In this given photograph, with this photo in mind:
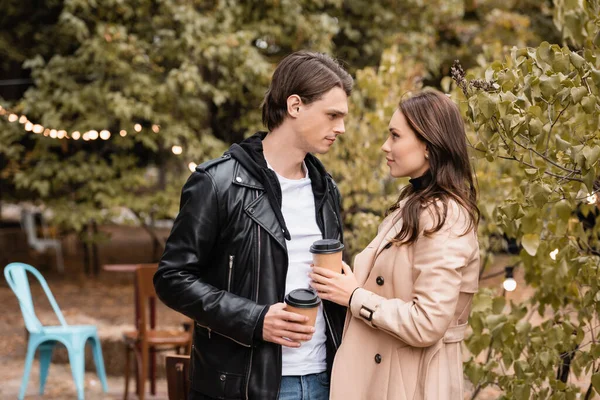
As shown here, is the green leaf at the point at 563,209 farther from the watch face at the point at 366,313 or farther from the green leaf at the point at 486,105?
the watch face at the point at 366,313

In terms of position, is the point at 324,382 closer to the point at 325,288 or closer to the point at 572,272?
the point at 325,288

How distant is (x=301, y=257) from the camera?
2.35 m

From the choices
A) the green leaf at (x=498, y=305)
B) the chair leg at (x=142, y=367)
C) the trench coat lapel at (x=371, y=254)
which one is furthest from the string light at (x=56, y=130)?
the trench coat lapel at (x=371, y=254)

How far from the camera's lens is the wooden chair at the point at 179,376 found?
3182 mm

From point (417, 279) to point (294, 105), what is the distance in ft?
2.20

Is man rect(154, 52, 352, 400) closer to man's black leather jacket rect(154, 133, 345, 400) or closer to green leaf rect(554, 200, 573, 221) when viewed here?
man's black leather jacket rect(154, 133, 345, 400)

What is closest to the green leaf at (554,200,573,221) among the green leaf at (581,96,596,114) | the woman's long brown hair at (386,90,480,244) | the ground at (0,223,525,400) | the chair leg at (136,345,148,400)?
the green leaf at (581,96,596,114)

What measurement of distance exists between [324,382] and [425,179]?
2.24 ft

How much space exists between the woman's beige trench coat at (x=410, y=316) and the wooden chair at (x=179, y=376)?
1104 mm

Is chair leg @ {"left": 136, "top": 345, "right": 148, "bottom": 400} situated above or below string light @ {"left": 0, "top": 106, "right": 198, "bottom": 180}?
below

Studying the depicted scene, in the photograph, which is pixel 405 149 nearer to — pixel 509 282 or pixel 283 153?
pixel 283 153

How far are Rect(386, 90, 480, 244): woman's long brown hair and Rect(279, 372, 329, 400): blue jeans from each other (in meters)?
0.50

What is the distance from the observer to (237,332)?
2.15m

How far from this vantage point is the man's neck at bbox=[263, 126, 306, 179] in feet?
7.97
